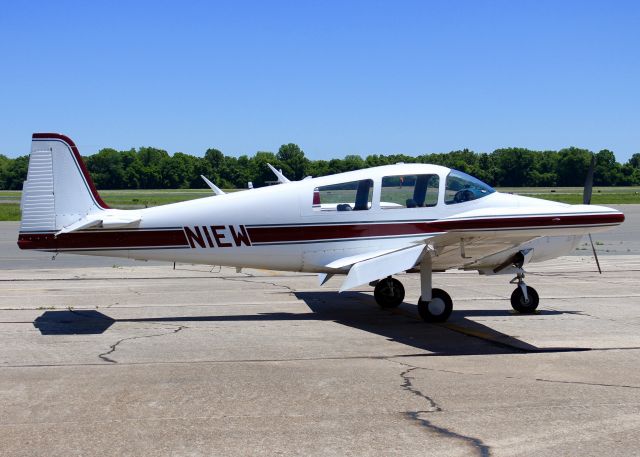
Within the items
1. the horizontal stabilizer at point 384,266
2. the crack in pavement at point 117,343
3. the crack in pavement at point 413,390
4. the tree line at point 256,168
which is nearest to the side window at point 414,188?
the horizontal stabilizer at point 384,266

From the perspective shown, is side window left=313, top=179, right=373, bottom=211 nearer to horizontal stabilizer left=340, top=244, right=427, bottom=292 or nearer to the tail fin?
horizontal stabilizer left=340, top=244, right=427, bottom=292

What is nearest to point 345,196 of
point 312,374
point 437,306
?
point 437,306

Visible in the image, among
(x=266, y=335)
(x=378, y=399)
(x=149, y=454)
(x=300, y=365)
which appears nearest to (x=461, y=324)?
(x=266, y=335)

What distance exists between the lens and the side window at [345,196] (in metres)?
12.5

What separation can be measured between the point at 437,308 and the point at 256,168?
81331 mm

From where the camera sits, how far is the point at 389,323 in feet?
39.5

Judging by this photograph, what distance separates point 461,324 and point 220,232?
4.03 m

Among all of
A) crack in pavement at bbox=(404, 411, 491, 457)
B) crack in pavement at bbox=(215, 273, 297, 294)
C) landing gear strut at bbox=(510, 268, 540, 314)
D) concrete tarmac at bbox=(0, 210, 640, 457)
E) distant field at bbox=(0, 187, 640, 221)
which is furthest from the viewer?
distant field at bbox=(0, 187, 640, 221)

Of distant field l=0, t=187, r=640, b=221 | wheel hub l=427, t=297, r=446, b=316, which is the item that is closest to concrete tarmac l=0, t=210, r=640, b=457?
wheel hub l=427, t=297, r=446, b=316

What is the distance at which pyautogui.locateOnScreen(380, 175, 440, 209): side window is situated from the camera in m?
12.4

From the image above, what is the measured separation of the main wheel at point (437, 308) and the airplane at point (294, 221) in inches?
0.6

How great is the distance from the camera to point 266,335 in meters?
10.9

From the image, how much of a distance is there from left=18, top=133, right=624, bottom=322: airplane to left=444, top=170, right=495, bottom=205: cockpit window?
2 cm

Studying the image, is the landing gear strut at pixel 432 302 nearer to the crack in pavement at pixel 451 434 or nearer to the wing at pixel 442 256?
the wing at pixel 442 256
